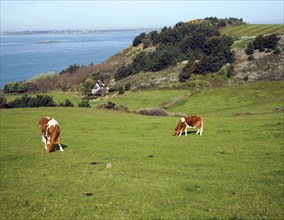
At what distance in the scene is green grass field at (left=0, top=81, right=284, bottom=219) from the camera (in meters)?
11.5

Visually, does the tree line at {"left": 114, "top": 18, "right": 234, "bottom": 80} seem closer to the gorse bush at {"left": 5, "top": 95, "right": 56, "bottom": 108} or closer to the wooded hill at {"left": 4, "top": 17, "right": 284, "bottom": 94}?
the wooded hill at {"left": 4, "top": 17, "right": 284, "bottom": 94}

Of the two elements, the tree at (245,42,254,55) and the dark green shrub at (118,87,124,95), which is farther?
the tree at (245,42,254,55)

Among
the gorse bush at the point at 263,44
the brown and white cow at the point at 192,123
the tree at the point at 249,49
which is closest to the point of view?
the brown and white cow at the point at 192,123

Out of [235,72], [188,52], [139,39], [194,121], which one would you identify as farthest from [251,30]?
[194,121]

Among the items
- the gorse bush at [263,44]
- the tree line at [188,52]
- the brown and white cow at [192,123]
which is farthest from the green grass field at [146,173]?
the gorse bush at [263,44]

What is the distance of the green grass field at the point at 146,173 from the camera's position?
37.9 feet

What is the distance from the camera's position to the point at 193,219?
1052cm

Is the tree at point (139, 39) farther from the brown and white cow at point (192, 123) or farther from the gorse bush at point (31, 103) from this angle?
the brown and white cow at point (192, 123)

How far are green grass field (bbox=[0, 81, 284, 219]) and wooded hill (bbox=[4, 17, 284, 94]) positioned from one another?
51.3m

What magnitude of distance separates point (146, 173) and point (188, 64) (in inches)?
2903

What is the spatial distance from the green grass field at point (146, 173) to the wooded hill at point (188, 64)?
5125 centimetres

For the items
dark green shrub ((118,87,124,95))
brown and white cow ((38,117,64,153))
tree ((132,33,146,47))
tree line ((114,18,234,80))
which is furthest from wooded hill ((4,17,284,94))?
brown and white cow ((38,117,64,153))

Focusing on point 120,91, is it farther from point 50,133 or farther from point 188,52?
point 50,133

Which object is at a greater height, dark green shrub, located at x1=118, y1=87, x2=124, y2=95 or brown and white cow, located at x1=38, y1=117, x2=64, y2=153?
brown and white cow, located at x1=38, y1=117, x2=64, y2=153
